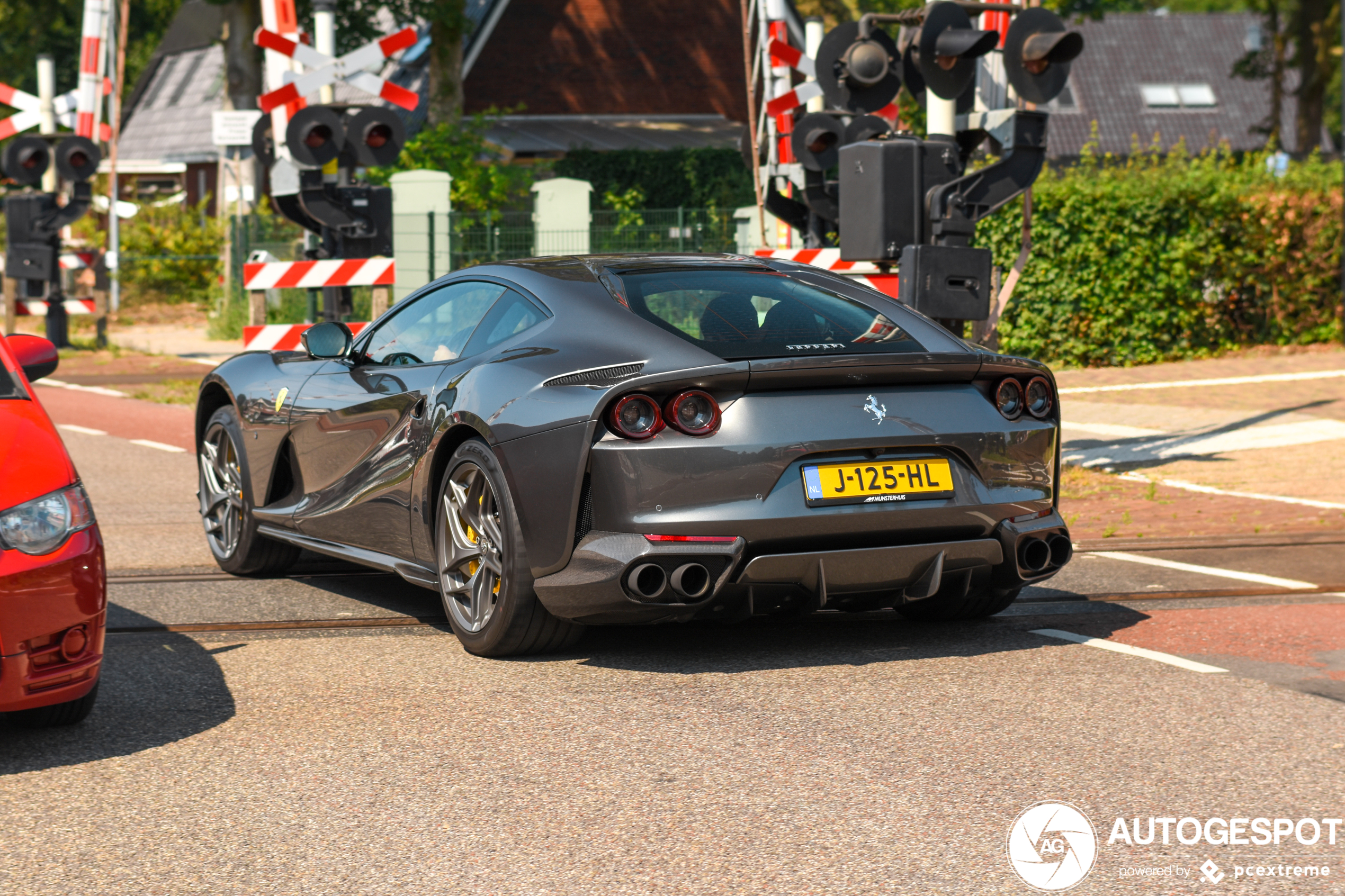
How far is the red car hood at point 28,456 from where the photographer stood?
4.47 metres

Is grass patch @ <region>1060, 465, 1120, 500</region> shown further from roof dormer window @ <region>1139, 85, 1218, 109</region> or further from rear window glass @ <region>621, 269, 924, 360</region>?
roof dormer window @ <region>1139, 85, 1218, 109</region>

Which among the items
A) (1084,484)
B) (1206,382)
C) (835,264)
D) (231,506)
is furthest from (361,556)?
(1206,382)

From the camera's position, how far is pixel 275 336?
1393 centimetres

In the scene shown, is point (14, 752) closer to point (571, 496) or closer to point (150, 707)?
point (150, 707)

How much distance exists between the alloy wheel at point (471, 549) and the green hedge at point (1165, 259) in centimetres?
1242

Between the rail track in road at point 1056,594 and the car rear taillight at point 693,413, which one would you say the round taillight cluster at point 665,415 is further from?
the rail track in road at point 1056,594

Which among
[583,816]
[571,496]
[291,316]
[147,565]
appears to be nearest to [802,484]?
[571,496]

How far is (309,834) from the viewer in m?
3.86

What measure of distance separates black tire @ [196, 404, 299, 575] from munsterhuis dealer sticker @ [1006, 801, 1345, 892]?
14.2ft

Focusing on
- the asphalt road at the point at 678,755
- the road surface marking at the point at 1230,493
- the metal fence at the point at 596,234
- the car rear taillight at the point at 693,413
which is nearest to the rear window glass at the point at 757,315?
the car rear taillight at the point at 693,413

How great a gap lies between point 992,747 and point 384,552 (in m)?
2.65

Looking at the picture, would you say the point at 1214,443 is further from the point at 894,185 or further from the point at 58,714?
the point at 58,714

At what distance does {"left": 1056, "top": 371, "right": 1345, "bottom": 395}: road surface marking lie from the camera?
15.9 meters

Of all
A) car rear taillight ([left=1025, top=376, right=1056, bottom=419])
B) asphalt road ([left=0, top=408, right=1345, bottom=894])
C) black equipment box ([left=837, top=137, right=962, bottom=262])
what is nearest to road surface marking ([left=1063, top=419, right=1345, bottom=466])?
black equipment box ([left=837, top=137, right=962, bottom=262])
